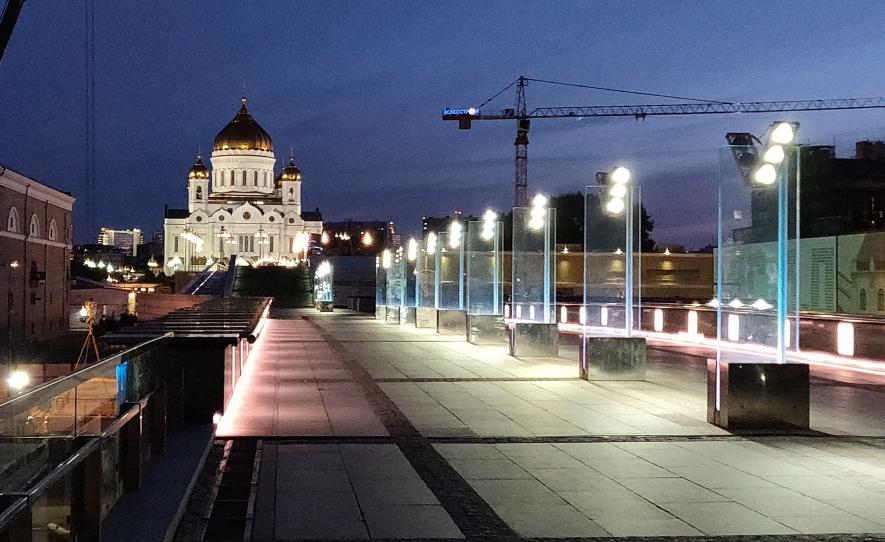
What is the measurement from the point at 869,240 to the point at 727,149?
1098 inches

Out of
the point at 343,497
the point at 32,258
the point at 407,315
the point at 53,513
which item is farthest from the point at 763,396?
the point at 32,258

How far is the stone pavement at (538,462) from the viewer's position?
744cm

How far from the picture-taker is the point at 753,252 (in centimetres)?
1305

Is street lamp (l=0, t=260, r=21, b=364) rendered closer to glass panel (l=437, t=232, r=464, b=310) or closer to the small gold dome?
glass panel (l=437, t=232, r=464, b=310)

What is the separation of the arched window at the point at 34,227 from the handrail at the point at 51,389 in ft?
180

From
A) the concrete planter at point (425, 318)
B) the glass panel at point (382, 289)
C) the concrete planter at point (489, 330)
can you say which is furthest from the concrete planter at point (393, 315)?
the concrete planter at point (489, 330)

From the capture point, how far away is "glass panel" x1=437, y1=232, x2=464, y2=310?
116 feet

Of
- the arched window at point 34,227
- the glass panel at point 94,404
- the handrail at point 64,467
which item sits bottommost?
the handrail at point 64,467

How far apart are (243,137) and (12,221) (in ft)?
291

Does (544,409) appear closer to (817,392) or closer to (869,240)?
(817,392)

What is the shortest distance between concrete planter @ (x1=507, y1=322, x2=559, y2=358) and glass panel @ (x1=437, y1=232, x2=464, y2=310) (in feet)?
40.2

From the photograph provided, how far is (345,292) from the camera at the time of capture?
8688cm

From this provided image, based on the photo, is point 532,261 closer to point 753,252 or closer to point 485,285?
point 485,285

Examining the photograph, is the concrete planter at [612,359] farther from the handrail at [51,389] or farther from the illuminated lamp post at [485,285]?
the handrail at [51,389]
